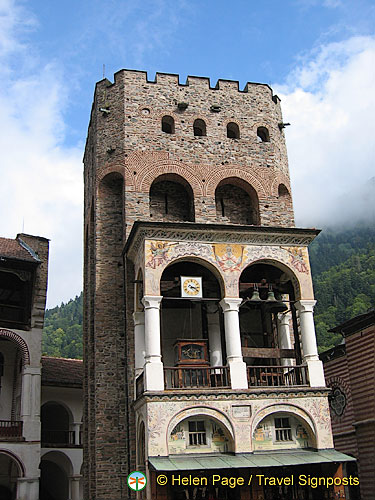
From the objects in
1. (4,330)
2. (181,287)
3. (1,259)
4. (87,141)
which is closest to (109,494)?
(181,287)

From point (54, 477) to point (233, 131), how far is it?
21.2 metres

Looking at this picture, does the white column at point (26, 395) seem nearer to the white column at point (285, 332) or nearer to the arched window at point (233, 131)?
the white column at point (285, 332)

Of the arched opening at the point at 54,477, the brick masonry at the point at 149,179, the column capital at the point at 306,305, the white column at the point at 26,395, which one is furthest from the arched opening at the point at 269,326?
the arched opening at the point at 54,477

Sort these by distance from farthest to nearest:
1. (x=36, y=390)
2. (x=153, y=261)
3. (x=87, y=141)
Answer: (x=87, y=141), (x=36, y=390), (x=153, y=261)

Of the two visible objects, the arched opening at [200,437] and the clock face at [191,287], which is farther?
the clock face at [191,287]

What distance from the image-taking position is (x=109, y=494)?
20641 mm

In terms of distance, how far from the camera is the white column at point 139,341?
20.8 meters

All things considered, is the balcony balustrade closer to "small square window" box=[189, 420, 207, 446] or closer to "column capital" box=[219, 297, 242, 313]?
"small square window" box=[189, 420, 207, 446]

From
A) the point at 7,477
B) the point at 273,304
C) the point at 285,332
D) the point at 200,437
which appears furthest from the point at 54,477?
the point at 273,304

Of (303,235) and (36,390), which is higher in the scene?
(303,235)

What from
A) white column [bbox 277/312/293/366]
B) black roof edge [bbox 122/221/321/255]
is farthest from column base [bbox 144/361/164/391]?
white column [bbox 277/312/293/366]

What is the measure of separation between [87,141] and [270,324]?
44.7ft

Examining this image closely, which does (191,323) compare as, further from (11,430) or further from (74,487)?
(74,487)

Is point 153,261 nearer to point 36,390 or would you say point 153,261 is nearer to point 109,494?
point 109,494
